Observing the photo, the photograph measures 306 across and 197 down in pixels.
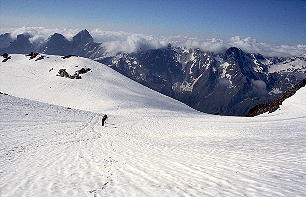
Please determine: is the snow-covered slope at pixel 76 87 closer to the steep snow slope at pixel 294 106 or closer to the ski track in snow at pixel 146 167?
the steep snow slope at pixel 294 106

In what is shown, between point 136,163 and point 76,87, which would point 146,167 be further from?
point 76,87

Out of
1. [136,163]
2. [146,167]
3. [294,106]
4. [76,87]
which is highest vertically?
[294,106]

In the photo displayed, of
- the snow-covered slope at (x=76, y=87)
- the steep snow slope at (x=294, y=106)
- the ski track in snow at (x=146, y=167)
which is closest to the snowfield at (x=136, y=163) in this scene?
the ski track in snow at (x=146, y=167)

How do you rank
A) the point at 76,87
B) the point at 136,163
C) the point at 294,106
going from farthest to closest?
the point at 76,87, the point at 294,106, the point at 136,163

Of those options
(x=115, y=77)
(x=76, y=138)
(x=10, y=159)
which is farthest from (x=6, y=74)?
(x=10, y=159)

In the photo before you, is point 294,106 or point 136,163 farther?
point 294,106

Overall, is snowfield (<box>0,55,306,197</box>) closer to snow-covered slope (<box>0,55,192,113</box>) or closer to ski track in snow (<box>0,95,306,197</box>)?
ski track in snow (<box>0,95,306,197</box>)

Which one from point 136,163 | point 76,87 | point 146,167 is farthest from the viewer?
point 76,87

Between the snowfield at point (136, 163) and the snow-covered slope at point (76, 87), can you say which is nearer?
the snowfield at point (136, 163)

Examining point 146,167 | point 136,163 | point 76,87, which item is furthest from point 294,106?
point 76,87

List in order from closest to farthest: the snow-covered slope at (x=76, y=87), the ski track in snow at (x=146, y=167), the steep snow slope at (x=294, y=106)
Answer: the ski track in snow at (x=146, y=167), the steep snow slope at (x=294, y=106), the snow-covered slope at (x=76, y=87)

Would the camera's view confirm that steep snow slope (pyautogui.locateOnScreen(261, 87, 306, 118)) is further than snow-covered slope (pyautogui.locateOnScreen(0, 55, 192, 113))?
No

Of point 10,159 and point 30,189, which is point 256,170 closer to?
point 30,189

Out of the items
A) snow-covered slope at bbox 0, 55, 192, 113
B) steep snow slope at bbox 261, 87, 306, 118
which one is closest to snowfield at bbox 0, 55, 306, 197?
steep snow slope at bbox 261, 87, 306, 118
